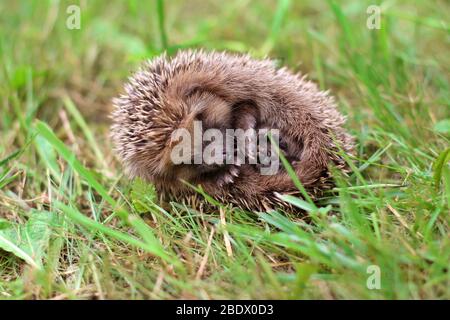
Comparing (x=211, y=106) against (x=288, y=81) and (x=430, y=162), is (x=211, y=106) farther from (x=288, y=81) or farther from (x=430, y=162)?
(x=430, y=162)

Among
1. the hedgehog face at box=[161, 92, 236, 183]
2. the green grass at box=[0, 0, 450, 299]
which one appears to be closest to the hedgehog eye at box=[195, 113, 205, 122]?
the hedgehog face at box=[161, 92, 236, 183]

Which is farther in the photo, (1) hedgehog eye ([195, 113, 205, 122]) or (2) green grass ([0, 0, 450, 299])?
(1) hedgehog eye ([195, 113, 205, 122])

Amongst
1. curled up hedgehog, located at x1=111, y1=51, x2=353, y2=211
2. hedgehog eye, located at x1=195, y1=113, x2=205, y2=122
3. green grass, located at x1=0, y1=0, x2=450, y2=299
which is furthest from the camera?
hedgehog eye, located at x1=195, y1=113, x2=205, y2=122

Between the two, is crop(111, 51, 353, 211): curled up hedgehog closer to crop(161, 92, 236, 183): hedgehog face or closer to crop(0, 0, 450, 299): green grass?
crop(161, 92, 236, 183): hedgehog face

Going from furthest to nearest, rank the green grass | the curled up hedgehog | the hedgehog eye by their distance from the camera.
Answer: the hedgehog eye → the curled up hedgehog → the green grass

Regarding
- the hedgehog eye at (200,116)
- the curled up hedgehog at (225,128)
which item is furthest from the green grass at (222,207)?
the hedgehog eye at (200,116)
